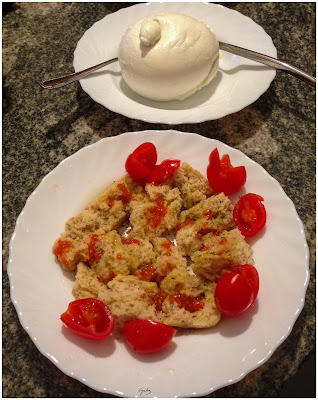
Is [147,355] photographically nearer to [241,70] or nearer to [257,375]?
[257,375]

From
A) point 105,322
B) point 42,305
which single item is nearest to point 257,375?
point 105,322

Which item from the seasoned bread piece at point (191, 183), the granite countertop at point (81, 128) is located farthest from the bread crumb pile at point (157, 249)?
the granite countertop at point (81, 128)

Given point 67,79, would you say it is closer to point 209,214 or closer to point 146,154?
point 146,154

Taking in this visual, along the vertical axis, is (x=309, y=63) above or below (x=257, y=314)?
above

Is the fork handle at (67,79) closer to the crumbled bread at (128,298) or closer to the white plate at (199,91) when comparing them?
the white plate at (199,91)

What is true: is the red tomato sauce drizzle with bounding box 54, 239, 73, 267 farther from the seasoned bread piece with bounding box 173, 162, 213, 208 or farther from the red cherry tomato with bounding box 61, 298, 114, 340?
the seasoned bread piece with bounding box 173, 162, 213, 208

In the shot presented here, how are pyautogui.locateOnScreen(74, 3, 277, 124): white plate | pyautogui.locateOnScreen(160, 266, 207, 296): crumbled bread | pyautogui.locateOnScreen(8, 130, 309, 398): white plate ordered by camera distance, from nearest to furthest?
1. pyautogui.locateOnScreen(8, 130, 309, 398): white plate
2. pyautogui.locateOnScreen(160, 266, 207, 296): crumbled bread
3. pyautogui.locateOnScreen(74, 3, 277, 124): white plate

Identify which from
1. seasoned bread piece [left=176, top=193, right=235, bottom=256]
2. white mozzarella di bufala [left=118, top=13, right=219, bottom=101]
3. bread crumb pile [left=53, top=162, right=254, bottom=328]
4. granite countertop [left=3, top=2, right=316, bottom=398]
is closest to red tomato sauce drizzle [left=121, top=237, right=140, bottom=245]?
bread crumb pile [left=53, top=162, right=254, bottom=328]
